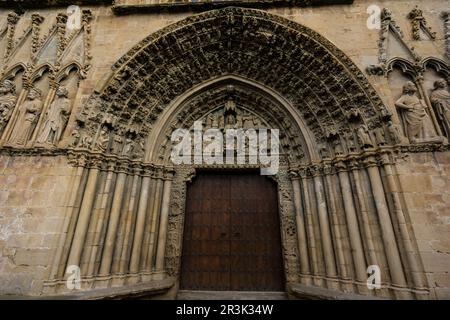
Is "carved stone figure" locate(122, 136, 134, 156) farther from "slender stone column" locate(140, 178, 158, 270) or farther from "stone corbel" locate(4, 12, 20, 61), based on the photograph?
"stone corbel" locate(4, 12, 20, 61)

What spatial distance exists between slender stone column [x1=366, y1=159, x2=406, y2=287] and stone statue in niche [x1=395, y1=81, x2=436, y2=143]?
0.80 m

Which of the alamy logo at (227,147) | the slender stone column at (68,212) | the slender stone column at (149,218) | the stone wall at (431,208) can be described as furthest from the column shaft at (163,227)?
the stone wall at (431,208)

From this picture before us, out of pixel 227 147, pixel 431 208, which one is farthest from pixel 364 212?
pixel 227 147

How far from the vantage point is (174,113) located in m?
5.40

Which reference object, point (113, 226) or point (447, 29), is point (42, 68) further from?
point (447, 29)

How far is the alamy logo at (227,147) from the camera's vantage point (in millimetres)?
5242

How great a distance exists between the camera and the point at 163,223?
4.67 metres

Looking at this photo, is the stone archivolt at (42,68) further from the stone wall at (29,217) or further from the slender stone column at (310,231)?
the slender stone column at (310,231)

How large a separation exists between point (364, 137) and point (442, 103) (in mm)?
1425

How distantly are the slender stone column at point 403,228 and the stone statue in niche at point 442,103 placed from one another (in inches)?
47.0

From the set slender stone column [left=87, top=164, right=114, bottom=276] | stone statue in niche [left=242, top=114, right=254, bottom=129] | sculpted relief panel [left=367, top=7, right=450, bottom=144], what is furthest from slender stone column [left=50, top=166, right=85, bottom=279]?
sculpted relief panel [left=367, top=7, right=450, bottom=144]

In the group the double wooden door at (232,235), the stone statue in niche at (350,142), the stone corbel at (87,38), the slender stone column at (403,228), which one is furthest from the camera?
the stone corbel at (87,38)
